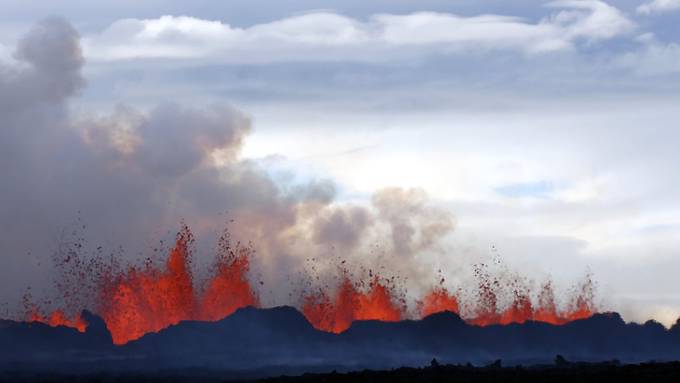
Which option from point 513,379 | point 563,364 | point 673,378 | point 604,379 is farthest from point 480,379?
point 563,364

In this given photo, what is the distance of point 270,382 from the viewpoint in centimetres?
15925

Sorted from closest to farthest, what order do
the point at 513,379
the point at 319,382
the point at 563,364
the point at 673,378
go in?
the point at 673,378 → the point at 513,379 → the point at 319,382 → the point at 563,364

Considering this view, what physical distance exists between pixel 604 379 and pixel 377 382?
1105 inches

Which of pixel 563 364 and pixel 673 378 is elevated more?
pixel 563 364

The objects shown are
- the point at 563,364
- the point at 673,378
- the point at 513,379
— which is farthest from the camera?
the point at 563,364

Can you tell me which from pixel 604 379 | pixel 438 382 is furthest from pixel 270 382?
pixel 604 379

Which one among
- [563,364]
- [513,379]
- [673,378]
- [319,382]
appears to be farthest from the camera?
[563,364]

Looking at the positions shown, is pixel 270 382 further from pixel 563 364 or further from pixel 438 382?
pixel 563 364

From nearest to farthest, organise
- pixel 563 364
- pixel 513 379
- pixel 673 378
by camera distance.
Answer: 1. pixel 673 378
2. pixel 513 379
3. pixel 563 364

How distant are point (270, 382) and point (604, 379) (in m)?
44.1

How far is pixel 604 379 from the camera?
458 ft

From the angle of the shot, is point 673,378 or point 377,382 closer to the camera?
point 673,378

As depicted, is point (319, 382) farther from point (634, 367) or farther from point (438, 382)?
point (634, 367)

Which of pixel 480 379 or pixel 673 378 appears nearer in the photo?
pixel 673 378
